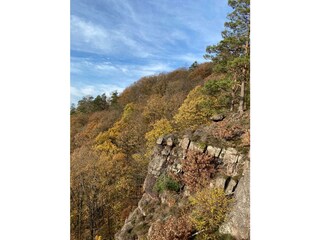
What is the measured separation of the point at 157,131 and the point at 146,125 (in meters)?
0.63

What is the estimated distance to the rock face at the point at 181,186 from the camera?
215 centimetres

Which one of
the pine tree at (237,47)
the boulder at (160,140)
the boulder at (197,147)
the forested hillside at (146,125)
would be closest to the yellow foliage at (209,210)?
the forested hillside at (146,125)

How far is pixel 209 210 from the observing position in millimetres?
2354

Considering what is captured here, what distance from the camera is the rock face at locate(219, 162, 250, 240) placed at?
2045 millimetres

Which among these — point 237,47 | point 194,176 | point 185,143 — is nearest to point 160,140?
point 185,143

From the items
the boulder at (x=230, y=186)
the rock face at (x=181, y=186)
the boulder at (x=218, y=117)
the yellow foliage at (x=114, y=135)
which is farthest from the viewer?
the yellow foliage at (x=114, y=135)

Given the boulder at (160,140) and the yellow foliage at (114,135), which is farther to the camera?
the yellow foliage at (114,135)

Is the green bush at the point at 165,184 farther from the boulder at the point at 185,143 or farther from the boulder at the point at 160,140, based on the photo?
the boulder at the point at 160,140
